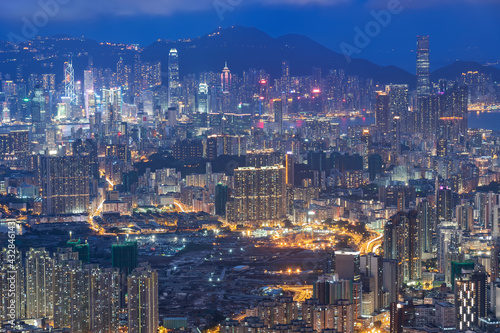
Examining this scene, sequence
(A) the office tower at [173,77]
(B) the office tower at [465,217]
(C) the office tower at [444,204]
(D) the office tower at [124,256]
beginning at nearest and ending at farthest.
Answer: (D) the office tower at [124,256]
(B) the office tower at [465,217]
(C) the office tower at [444,204]
(A) the office tower at [173,77]

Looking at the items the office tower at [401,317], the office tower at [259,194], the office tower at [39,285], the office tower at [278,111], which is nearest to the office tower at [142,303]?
the office tower at [39,285]

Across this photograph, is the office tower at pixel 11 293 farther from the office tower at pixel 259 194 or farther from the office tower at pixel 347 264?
the office tower at pixel 259 194

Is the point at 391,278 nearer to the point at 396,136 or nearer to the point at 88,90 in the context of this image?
the point at 396,136

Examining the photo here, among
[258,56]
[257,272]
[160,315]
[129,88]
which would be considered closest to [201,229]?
[257,272]

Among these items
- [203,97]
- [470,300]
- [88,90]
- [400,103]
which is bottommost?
[470,300]

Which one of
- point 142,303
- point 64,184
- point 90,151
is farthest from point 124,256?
point 90,151
